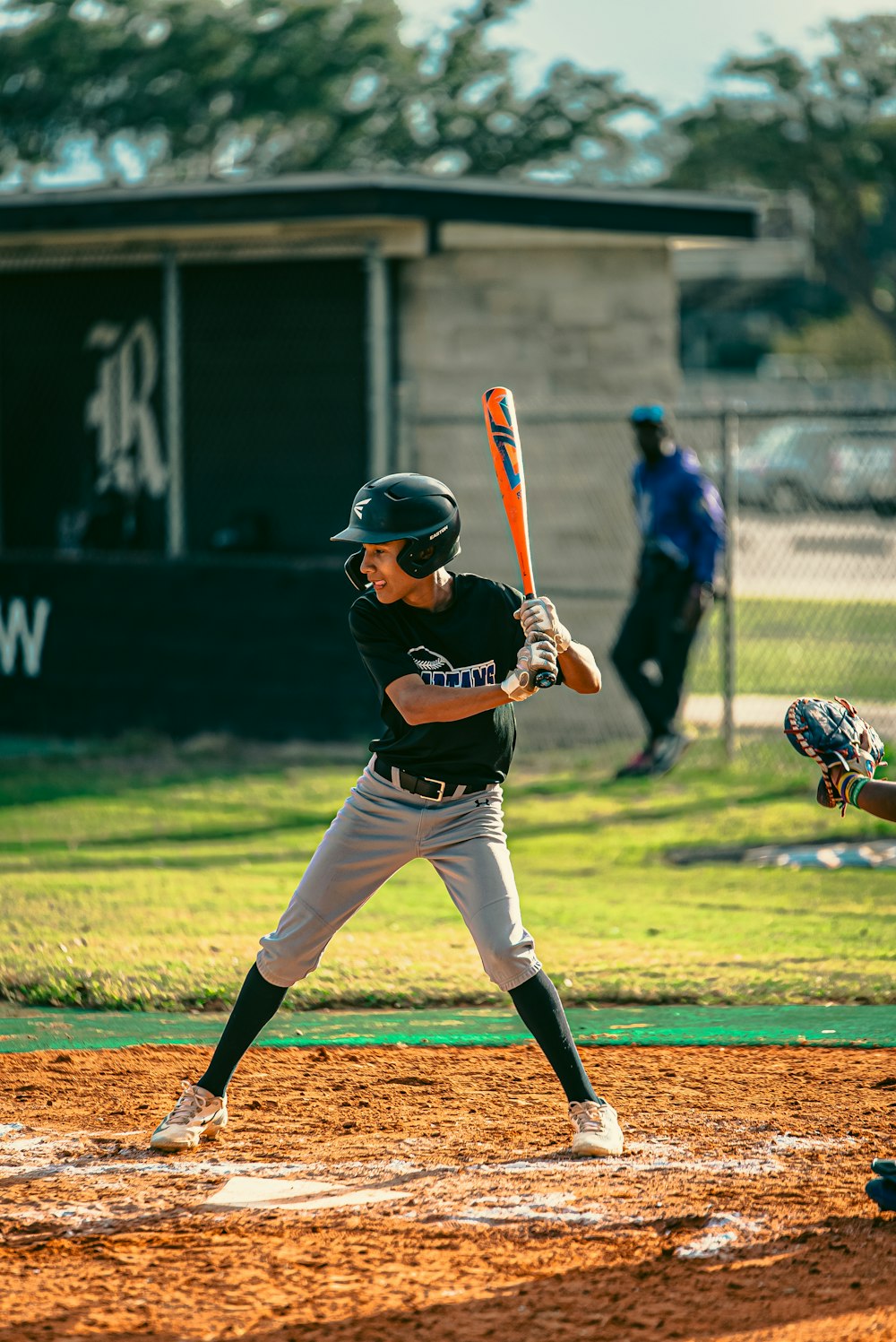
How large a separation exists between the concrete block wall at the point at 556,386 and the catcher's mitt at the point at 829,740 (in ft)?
25.4

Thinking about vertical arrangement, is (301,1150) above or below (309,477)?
below

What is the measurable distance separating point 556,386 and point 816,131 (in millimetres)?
38872

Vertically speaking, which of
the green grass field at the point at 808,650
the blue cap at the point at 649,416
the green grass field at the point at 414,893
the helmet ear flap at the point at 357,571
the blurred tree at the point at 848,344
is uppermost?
the blurred tree at the point at 848,344

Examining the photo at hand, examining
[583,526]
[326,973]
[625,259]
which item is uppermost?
[625,259]

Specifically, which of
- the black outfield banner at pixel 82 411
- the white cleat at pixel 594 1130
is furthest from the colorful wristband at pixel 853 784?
the black outfield banner at pixel 82 411

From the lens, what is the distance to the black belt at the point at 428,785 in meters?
4.50

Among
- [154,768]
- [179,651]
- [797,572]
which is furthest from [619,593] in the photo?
[797,572]

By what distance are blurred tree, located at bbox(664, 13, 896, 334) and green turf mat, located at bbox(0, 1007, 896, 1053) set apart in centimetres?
4337

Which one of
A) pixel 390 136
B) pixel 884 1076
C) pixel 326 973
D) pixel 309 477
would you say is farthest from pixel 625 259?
pixel 390 136

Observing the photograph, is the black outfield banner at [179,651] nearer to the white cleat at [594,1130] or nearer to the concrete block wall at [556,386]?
the concrete block wall at [556,386]

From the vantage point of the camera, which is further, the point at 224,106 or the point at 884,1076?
the point at 224,106

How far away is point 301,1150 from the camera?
15.0 ft

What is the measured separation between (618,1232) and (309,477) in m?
9.82

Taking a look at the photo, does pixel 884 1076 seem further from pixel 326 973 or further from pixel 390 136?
pixel 390 136
